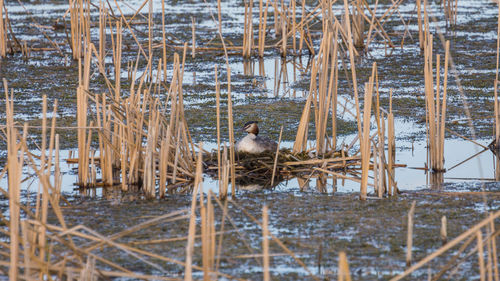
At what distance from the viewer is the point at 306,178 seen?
5.80 meters

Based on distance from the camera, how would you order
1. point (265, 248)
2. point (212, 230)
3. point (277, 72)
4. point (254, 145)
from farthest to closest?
1. point (277, 72)
2. point (254, 145)
3. point (212, 230)
4. point (265, 248)

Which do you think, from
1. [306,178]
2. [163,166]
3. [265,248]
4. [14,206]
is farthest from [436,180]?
[14,206]

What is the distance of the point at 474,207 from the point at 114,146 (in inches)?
99.6

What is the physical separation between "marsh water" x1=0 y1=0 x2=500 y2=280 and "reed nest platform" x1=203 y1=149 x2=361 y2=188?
107 millimetres

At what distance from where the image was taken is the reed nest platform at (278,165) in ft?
19.1

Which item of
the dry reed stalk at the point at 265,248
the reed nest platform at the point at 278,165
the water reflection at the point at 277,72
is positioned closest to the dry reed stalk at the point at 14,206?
the dry reed stalk at the point at 265,248

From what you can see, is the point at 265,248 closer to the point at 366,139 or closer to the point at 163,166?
the point at 366,139

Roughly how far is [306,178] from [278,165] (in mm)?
232

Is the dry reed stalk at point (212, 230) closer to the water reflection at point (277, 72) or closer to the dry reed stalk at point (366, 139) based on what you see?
the dry reed stalk at point (366, 139)

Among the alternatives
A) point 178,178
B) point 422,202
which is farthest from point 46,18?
point 422,202

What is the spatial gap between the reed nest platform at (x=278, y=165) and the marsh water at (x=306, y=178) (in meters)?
0.11

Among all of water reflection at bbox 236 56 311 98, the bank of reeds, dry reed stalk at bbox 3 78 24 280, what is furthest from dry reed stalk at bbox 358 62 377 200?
water reflection at bbox 236 56 311 98

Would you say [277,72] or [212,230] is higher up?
[277,72]

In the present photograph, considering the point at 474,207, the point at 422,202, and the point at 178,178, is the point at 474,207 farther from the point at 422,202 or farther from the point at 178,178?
the point at 178,178
